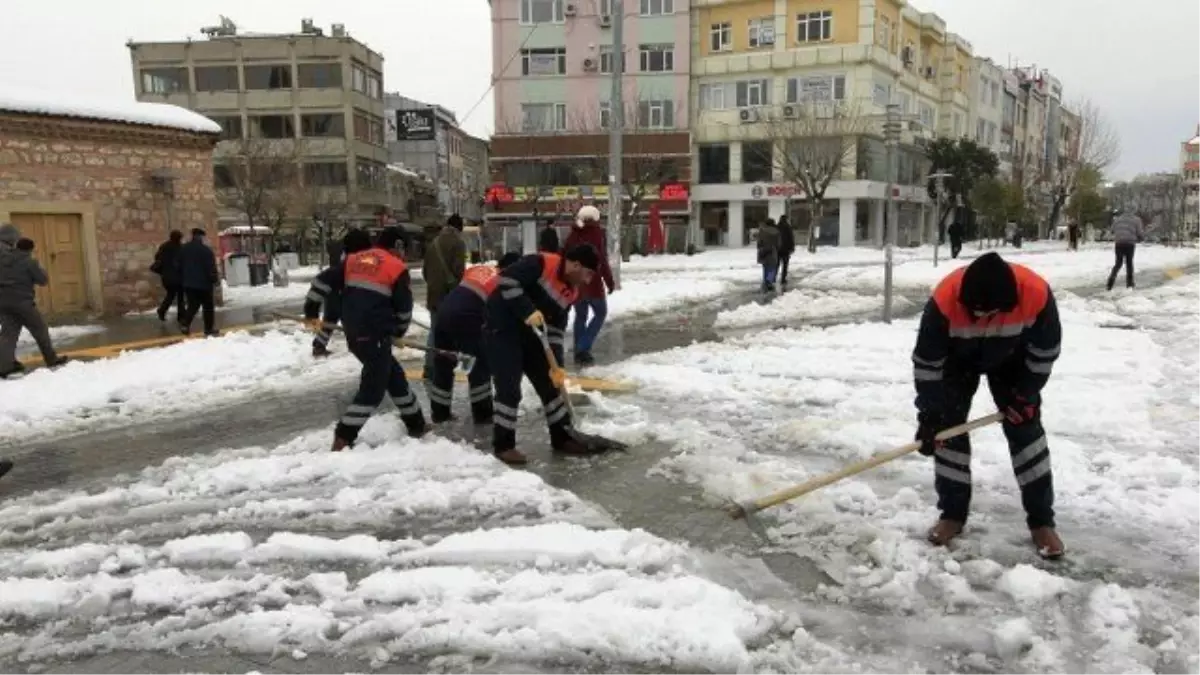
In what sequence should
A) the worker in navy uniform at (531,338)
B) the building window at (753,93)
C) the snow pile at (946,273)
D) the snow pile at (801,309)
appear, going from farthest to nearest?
the building window at (753,93) < the snow pile at (946,273) < the snow pile at (801,309) < the worker in navy uniform at (531,338)

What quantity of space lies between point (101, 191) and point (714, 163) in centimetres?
3157

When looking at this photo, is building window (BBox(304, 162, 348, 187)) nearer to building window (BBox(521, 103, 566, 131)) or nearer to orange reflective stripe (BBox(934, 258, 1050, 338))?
building window (BBox(521, 103, 566, 131))

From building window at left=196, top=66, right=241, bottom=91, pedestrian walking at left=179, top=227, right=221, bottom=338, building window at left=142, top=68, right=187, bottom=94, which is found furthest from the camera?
building window at left=142, top=68, right=187, bottom=94

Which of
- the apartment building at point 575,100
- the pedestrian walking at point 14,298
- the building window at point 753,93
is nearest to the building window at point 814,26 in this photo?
the building window at point 753,93

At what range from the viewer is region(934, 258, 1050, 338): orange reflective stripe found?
12.7 ft

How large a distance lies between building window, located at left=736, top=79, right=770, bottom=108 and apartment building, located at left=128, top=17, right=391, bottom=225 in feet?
66.6

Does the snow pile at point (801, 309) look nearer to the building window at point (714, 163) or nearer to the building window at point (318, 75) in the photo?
the building window at point (714, 163)

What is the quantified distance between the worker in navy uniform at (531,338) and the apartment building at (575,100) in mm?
35696

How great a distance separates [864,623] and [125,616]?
9.87 ft

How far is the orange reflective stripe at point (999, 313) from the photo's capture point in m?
3.87

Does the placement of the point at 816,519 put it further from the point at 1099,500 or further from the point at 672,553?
the point at 1099,500

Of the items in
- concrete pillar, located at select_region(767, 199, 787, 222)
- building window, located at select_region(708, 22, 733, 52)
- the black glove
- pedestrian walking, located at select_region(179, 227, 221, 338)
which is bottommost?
the black glove

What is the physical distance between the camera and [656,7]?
4238cm

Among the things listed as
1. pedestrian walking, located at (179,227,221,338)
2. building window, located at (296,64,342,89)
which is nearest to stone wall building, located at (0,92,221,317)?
pedestrian walking, located at (179,227,221,338)
